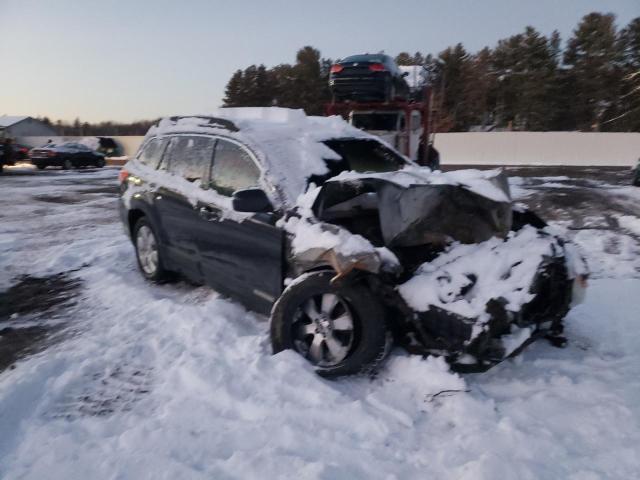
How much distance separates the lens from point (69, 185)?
55.0 ft

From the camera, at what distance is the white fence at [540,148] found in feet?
87.2

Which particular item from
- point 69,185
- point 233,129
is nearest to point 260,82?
point 69,185

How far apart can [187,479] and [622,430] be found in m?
2.31

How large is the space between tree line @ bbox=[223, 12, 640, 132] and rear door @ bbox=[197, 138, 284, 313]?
31641 mm

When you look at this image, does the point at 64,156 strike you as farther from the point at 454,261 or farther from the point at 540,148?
the point at 454,261

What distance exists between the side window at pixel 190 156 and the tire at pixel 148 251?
0.78 meters

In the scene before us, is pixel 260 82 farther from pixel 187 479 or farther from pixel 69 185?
pixel 187 479

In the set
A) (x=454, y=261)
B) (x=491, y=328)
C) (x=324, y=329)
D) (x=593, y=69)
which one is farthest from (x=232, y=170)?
(x=593, y=69)

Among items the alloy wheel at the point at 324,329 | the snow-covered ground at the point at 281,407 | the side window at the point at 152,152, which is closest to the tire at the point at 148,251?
the side window at the point at 152,152

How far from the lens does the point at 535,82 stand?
1547 inches

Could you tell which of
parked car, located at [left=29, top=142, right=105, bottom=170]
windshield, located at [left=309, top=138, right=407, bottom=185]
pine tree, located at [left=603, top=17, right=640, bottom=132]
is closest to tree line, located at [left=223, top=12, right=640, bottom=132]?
pine tree, located at [left=603, top=17, right=640, bottom=132]

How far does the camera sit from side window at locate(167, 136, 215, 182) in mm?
4473

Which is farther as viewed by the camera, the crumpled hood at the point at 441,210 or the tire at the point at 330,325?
the crumpled hood at the point at 441,210

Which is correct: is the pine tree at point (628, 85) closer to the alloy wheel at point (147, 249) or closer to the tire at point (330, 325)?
the alloy wheel at point (147, 249)
